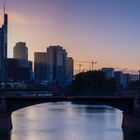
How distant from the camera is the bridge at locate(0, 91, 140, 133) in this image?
76375 millimetres

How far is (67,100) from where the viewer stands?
79.1 m

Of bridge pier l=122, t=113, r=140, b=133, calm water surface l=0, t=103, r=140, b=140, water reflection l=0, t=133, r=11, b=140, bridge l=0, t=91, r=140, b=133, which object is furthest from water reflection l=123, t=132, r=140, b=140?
water reflection l=0, t=133, r=11, b=140

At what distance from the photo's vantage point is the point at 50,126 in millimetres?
82875

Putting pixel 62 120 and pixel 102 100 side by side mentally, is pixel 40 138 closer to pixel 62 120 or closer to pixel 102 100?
pixel 102 100

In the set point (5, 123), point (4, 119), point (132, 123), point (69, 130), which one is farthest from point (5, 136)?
point (132, 123)

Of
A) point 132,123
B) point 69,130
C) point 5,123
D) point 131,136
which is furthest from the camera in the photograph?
point 132,123

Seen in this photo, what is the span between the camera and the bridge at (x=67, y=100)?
251 feet

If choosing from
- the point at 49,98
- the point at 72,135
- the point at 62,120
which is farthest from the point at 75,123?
the point at 72,135

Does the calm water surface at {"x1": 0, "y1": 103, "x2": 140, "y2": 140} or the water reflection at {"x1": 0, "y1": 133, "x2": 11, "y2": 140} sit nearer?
the water reflection at {"x1": 0, "y1": 133, "x2": 11, "y2": 140}

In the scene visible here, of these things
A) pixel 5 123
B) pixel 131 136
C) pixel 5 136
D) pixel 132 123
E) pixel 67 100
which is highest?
pixel 67 100

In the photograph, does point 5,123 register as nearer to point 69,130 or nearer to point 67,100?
point 69,130

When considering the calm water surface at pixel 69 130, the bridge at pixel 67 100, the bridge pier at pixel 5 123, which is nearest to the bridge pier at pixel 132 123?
the bridge at pixel 67 100

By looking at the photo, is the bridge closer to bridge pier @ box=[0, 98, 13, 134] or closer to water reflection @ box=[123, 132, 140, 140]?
bridge pier @ box=[0, 98, 13, 134]

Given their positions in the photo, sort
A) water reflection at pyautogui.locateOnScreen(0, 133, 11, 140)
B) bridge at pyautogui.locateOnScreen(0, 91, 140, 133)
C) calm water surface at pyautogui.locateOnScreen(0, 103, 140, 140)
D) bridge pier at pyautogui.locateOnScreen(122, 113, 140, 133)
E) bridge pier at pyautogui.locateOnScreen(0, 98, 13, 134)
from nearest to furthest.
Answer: water reflection at pyautogui.locateOnScreen(0, 133, 11, 140) → calm water surface at pyautogui.locateOnScreen(0, 103, 140, 140) → bridge pier at pyautogui.locateOnScreen(0, 98, 13, 134) → bridge at pyautogui.locateOnScreen(0, 91, 140, 133) → bridge pier at pyautogui.locateOnScreen(122, 113, 140, 133)
